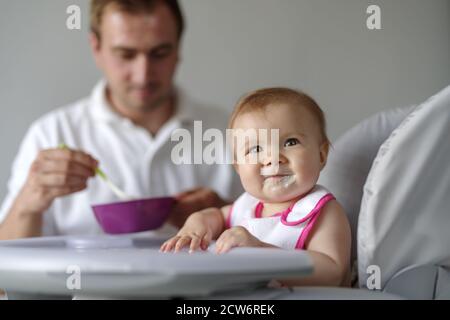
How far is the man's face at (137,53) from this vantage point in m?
1.02

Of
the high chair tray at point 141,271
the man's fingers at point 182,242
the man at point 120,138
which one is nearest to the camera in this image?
the high chair tray at point 141,271

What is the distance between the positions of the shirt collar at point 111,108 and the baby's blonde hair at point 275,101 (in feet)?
1.74

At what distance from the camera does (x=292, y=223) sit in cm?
56

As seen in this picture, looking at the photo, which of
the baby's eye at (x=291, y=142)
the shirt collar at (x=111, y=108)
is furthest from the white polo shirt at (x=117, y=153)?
the baby's eye at (x=291, y=142)

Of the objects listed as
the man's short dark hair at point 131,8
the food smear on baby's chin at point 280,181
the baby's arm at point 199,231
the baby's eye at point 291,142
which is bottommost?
the baby's arm at point 199,231

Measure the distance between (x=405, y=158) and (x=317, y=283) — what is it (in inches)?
5.7

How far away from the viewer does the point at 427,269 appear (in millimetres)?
559

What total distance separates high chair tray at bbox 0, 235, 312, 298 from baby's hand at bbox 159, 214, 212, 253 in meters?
0.08

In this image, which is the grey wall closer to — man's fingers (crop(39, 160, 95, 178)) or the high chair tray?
man's fingers (crop(39, 160, 95, 178))

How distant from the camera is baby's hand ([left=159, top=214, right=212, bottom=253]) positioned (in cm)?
53

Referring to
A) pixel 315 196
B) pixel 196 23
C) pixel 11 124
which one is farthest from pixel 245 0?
pixel 11 124

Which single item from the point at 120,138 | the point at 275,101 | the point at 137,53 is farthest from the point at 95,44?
the point at 275,101

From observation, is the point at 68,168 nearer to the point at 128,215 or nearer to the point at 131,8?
the point at 128,215

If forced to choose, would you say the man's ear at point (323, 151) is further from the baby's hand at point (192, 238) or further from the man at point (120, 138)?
the man at point (120, 138)
